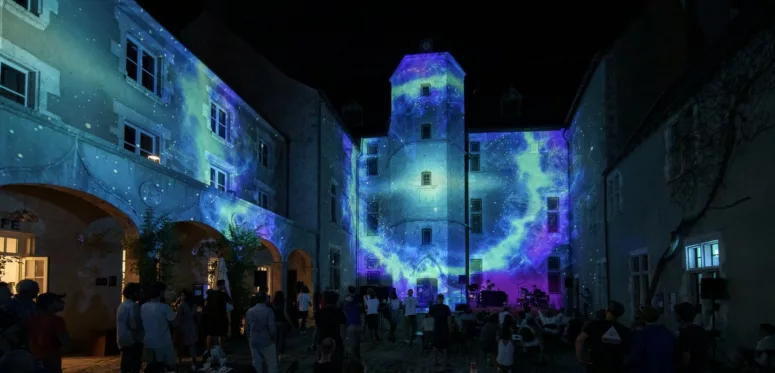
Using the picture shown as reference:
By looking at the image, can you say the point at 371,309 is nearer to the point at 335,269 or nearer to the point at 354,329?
the point at 354,329

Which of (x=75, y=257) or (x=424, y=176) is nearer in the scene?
(x=75, y=257)

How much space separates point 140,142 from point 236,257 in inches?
156

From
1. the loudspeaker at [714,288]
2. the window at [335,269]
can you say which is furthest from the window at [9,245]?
the window at [335,269]

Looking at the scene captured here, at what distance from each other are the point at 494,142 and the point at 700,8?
609 inches

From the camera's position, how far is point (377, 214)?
36.8 metres

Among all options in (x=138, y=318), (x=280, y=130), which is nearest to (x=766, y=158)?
(x=138, y=318)

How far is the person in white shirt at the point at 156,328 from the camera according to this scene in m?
9.29

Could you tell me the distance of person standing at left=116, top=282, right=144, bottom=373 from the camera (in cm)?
931

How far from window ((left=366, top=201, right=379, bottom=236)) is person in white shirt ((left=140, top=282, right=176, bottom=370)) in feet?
89.6

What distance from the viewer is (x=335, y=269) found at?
31391mm

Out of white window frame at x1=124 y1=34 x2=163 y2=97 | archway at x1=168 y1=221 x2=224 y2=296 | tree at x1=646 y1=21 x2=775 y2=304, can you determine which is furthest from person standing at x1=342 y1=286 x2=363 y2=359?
white window frame at x1=124 y1=34 x2=163 y2=97

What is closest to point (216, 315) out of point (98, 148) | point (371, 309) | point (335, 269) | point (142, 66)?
point (98, 148)

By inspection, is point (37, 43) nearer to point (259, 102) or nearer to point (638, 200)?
point (638, 200)

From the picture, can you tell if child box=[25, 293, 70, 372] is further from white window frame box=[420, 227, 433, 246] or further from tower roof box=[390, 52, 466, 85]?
tower roof box=[390, 52, 466, 85]
